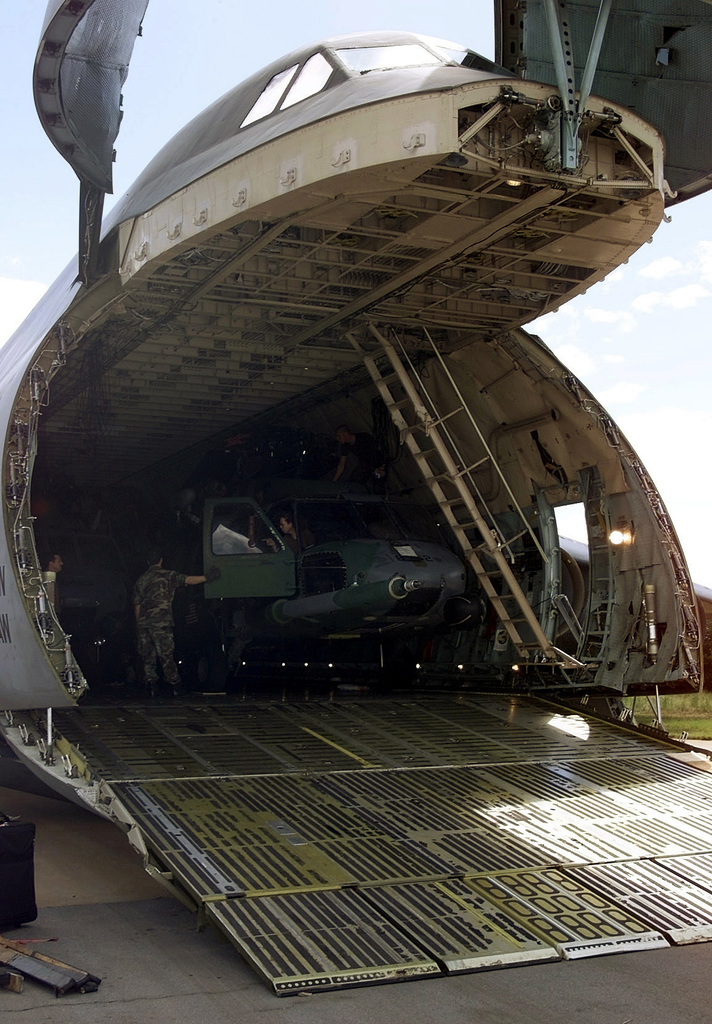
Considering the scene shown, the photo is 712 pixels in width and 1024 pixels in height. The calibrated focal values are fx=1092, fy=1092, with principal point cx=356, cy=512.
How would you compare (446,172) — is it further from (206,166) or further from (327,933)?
(327,933)

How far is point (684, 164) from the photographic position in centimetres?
919

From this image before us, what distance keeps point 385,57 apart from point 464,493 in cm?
393

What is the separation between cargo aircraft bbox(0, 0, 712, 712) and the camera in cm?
717

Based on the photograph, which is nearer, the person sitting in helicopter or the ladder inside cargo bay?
the ladder inside cargo bay

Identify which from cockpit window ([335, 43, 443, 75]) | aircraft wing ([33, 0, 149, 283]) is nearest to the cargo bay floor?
aircraft wing ([33, 0, 149, 283])

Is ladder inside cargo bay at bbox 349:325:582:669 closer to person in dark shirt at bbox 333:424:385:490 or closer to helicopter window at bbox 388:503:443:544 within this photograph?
helicopter window at bbox 388:503:443:544

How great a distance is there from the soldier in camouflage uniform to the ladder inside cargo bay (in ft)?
10.7

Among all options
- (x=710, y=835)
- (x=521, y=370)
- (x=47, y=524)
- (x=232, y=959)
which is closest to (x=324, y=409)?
(x=521, y=370)

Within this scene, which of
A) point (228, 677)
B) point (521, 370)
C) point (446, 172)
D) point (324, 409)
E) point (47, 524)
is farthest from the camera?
point (47, 524)

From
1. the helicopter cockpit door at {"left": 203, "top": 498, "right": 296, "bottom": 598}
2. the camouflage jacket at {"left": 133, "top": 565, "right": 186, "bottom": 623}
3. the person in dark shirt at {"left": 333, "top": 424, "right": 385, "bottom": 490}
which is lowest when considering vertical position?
the camouflage jacket at {"left": 133, "top": 565, "right": 186, "bottom": 623}

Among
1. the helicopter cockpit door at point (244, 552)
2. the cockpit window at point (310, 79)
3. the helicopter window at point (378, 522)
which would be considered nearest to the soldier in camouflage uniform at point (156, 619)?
the helicopter cockpit door at point (244, 552)

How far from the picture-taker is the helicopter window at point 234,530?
40.6 feet

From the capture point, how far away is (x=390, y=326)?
10250mm

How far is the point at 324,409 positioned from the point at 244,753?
5.63m
